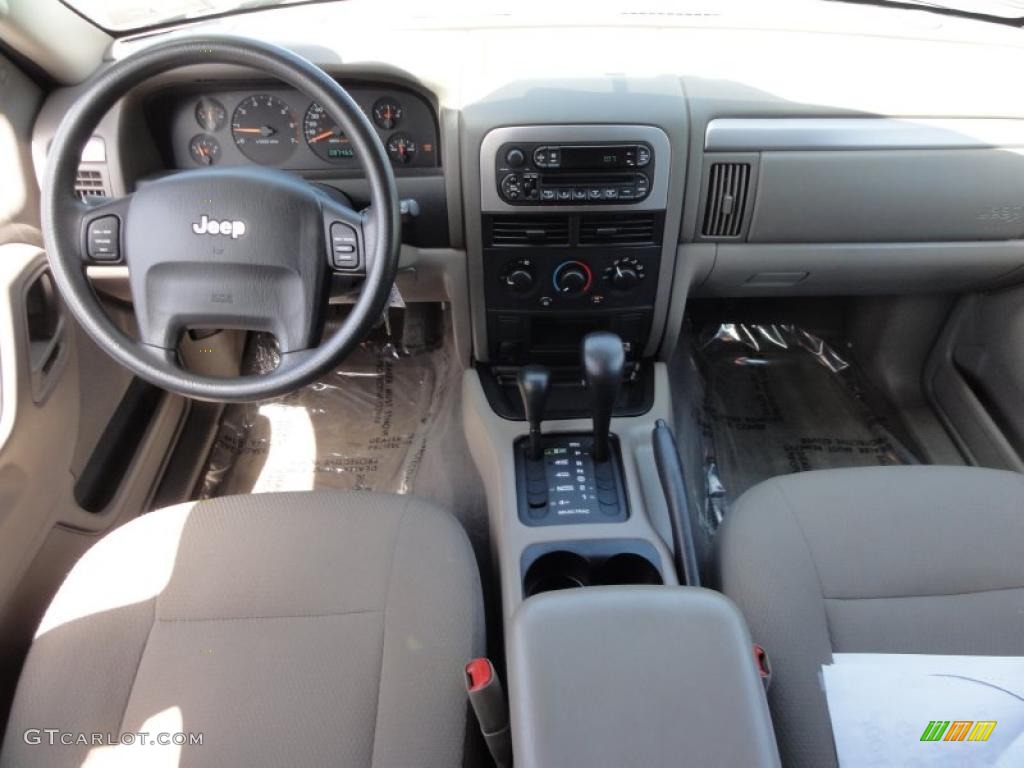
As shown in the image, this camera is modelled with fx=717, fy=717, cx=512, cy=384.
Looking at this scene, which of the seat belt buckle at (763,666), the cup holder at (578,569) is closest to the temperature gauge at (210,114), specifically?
the cup holder at (578,569)

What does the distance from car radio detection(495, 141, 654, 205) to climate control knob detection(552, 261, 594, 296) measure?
130 millimetres

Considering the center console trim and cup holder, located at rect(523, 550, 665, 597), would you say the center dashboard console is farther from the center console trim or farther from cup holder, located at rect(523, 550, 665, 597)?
cup holder, located at rect(523, 550, 665, 597)

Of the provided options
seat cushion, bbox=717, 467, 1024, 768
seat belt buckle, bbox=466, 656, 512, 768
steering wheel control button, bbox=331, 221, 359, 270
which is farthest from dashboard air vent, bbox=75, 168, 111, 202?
seat cushion, bbox=717, 467, 1024, 768

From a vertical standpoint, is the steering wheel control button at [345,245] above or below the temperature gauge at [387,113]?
below

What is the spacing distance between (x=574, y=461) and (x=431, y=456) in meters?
0.59

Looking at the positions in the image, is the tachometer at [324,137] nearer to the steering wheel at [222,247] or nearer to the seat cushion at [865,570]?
the steering wheel at [222,247]

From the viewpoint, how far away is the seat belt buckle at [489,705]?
0.79m

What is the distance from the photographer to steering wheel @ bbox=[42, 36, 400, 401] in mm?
955

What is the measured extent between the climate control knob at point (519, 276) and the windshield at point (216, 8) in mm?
521

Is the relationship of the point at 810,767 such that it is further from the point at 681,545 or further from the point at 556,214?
the point at 556,214

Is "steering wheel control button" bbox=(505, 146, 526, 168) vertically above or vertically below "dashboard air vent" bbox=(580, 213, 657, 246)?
above

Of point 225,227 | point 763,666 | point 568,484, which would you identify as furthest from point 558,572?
point 225,227

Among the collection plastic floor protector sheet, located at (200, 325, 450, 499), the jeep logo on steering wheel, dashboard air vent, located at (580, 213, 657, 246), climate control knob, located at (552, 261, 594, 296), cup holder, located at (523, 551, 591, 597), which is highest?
the jeep logo on steering wheel

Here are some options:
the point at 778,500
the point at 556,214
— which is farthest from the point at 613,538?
A: the point at 556,214
